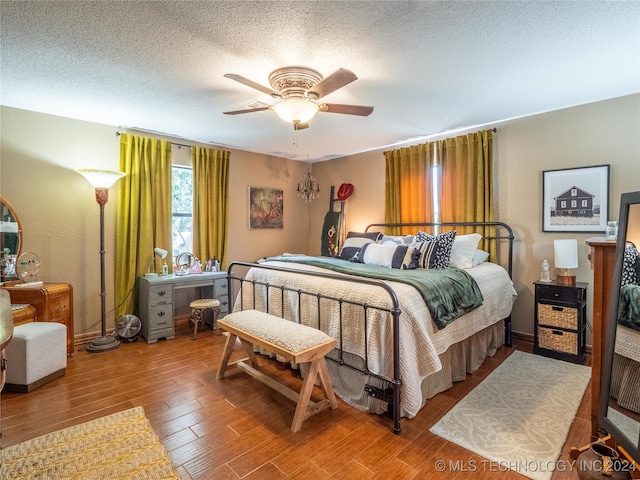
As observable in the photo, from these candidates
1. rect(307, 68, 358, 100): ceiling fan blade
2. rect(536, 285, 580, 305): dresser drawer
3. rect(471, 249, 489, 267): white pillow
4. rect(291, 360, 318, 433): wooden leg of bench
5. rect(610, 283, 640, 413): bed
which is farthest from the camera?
rect(471, 249, 489, 267): white pillow

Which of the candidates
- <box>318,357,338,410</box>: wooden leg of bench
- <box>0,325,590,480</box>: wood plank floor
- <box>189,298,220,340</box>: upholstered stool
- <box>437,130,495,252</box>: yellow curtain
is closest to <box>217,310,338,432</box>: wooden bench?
<box>318,357,338,410</box>: wooden leg of bench

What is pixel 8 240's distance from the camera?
3.10m

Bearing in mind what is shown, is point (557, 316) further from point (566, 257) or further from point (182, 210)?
point (182, 210)

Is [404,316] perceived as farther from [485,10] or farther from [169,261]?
[169,261]

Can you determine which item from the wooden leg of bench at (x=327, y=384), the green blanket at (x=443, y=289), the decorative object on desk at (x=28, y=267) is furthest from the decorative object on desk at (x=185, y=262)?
the wooden leg of bench at (x=327, y=384)

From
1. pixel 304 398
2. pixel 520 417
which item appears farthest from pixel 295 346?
pixel 520 417

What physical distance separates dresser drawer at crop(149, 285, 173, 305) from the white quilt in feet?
4.69

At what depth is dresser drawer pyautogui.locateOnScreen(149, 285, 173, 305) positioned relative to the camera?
3508mm

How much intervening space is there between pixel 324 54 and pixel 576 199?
2.78 m

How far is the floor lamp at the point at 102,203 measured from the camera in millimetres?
3232

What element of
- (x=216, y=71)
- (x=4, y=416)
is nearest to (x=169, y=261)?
(x=4, y=416)

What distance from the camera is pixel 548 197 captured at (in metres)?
3.28

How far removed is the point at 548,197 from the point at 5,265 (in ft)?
17.4

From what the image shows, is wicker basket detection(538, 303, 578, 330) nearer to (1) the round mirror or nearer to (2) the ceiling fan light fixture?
(2) the ceiling fan light fixture
